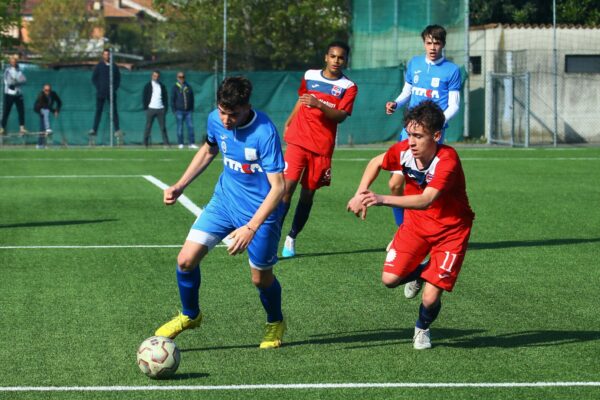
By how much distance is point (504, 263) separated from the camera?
11.5 m

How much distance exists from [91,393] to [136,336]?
5.26 ft

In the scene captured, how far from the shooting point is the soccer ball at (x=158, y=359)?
266 inches

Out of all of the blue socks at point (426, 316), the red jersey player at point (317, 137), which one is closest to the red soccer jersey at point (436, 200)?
the blue socks at point (426, 316)

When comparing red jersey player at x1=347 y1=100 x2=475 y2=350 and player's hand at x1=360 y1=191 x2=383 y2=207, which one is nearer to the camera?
player's hand at x1=360 y1=191 x2=383 y2=207

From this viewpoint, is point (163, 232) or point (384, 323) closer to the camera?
point (384, 323)

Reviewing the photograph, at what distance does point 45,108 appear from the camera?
1157 inches

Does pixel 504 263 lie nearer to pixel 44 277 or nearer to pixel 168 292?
pixel 168 292

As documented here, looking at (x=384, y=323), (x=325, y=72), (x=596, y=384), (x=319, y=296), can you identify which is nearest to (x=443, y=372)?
(x=596, y=384)

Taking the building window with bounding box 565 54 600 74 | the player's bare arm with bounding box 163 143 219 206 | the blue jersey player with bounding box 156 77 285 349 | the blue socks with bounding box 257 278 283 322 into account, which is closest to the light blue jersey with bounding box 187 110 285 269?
the blue jersey player with bounding box 156 77 285 349

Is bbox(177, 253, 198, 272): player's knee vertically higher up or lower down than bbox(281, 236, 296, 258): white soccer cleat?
higher up

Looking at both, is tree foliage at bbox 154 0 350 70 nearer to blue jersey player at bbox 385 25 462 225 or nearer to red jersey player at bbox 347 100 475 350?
blue jersey player at bbox 385 25 462 225

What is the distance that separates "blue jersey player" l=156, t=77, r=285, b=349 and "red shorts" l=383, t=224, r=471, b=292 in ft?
2.72

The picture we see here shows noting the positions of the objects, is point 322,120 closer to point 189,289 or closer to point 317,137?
point 317,137

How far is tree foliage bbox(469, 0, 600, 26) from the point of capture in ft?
133
